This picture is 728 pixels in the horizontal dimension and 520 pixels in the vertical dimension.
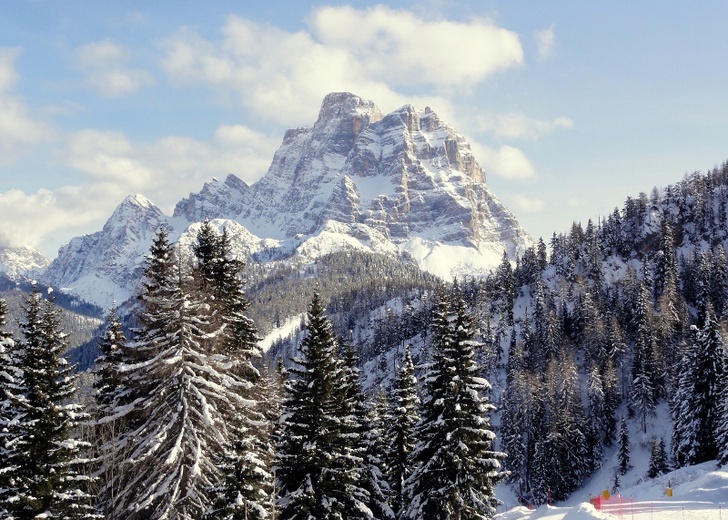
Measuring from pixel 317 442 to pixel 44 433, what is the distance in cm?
1152

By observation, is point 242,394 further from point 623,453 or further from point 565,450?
point 623,453

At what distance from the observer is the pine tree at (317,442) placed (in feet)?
80.9

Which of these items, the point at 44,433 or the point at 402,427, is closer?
the point at 44,433

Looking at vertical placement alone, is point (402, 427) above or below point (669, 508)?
above

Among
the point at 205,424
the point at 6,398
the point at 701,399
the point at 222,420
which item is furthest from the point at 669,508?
the point at 701,399

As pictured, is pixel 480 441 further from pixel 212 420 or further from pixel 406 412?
pixel 212 420

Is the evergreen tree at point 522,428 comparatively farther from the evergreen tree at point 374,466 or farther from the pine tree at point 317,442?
the pine tree at point 317,442

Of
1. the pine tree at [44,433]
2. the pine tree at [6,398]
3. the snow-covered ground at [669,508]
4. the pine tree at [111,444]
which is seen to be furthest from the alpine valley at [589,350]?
the pine tree at [6,398]

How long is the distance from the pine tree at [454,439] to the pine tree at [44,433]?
1560 centimetres

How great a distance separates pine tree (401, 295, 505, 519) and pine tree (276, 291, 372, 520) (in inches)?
147

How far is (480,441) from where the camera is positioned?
87.2ft

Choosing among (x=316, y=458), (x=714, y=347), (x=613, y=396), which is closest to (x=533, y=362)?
(x=613, y=396)

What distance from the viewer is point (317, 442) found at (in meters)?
25.5

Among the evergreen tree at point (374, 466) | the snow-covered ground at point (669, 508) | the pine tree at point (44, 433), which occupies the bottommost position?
the snow-covered ground at point (669, 508)
